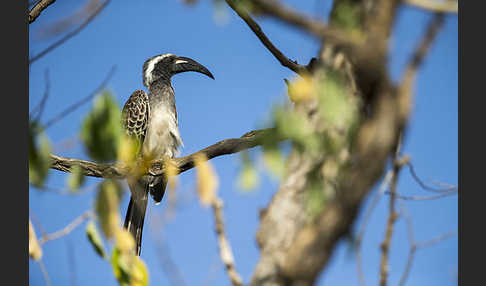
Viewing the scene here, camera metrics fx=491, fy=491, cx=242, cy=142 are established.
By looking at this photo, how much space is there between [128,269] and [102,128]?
1.21ft

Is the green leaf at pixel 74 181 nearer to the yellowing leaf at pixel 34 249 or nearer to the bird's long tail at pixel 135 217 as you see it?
the yellowing leaf at pixel 34 249

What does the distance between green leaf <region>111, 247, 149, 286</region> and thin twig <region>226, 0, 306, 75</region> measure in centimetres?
142

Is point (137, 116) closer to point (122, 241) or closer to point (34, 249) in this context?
point (34, 249)

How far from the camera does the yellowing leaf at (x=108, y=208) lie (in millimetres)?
988

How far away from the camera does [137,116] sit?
4043 mm

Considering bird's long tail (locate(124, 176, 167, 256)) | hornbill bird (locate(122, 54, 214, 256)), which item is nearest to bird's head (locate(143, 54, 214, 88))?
hornbill bird (locate(122, 54, 214, 256))

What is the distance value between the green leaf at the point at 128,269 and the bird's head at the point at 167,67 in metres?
3.27

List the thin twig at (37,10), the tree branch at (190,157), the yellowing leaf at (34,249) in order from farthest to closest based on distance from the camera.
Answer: the thin twig at (37,10), the tree branch at (190,157), the yellowing leaf at (34,249)

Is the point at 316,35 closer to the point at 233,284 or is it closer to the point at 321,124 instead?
the point at 321,124

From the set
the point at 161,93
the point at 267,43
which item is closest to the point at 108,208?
the point at 267,43

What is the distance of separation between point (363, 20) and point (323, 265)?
548 mm

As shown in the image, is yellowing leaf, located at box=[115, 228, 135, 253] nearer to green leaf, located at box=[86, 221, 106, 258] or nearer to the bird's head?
green leaf, located at box=[86, 221, 106, 258]

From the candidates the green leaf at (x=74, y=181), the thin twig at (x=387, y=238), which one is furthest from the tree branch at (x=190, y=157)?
the green leaf at (x=74, y=181)

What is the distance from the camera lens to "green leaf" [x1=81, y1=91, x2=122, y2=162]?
97 centimetres
